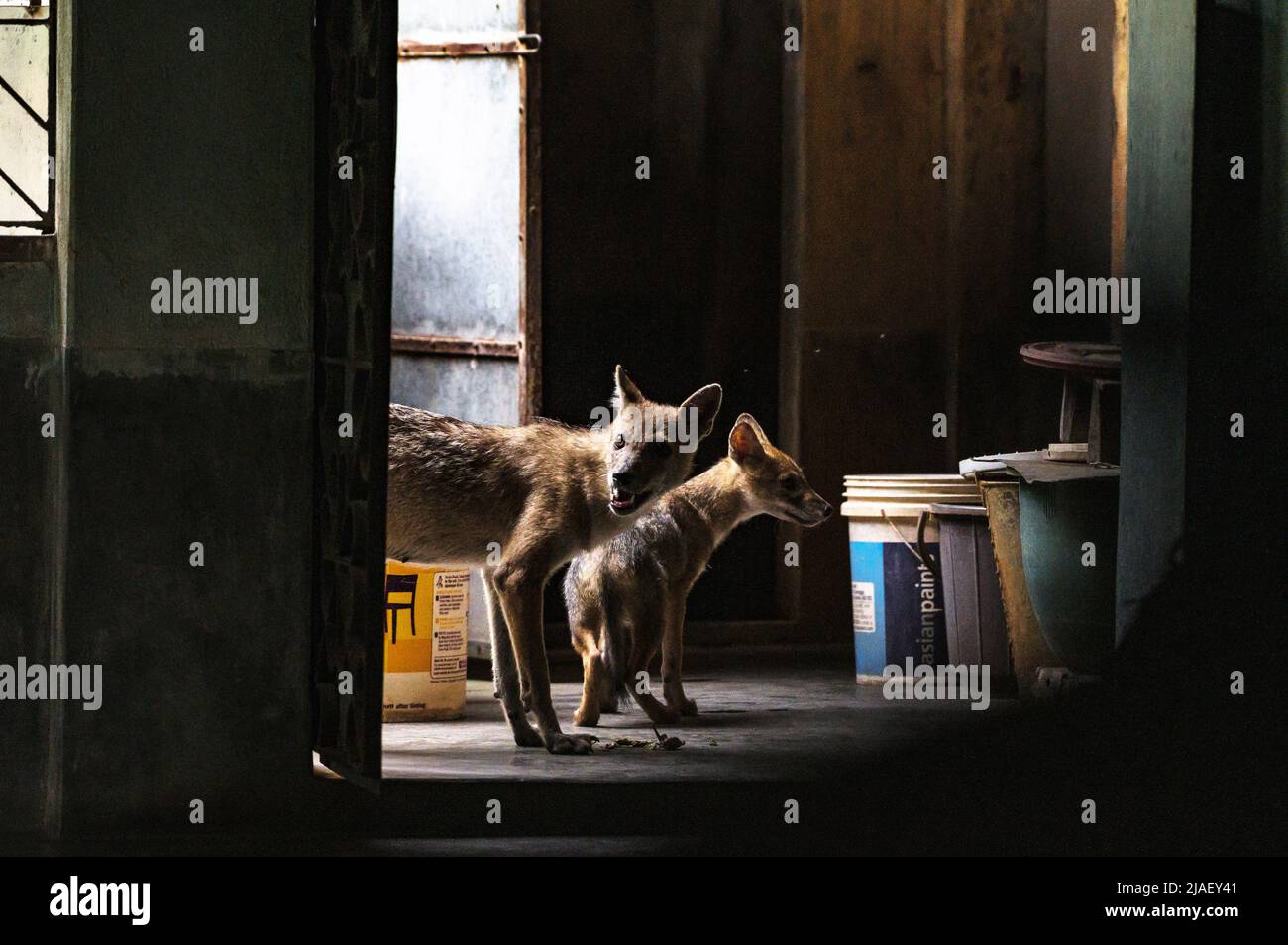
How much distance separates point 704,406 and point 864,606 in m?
1.74

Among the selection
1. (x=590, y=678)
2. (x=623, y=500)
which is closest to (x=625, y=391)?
(x=623, y=500)

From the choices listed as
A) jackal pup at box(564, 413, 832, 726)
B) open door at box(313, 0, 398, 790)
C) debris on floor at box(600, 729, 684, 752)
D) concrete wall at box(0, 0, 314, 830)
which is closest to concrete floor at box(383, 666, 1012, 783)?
debris on floor at box(600, 729, 684, 752)

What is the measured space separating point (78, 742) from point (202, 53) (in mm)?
2465

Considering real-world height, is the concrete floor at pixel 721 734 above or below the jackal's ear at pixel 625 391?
below

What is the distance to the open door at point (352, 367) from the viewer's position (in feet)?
22.6

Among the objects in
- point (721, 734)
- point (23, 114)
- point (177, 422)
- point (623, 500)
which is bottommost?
point (721, 734)

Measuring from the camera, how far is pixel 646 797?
23.6ft

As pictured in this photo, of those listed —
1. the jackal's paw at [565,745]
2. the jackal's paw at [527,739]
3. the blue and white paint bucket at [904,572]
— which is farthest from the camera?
the blue and white paint bucket at [904,572]

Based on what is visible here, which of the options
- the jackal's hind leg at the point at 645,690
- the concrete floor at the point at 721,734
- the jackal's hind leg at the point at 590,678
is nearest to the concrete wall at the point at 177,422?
the concrete floor at the point at 721,734

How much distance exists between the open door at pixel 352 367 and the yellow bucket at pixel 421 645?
1741mm

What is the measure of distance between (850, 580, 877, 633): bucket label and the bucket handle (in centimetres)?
27

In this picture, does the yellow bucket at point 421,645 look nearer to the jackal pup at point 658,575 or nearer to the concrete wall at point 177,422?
the jackal pup at point 658,575

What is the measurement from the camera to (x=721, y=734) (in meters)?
8.63

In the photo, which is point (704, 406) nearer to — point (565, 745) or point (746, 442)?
point (746, 442)
